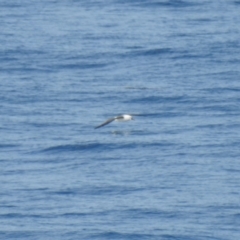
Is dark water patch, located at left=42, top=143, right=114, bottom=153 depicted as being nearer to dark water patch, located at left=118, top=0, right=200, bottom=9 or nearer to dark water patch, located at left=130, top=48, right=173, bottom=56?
dark water patch, located at left=130, top=48, right=173, bottom=56

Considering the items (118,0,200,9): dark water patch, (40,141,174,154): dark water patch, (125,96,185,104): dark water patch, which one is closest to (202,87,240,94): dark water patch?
(125,96,185,104): dark water patch

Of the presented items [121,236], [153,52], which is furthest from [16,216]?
[153,52]

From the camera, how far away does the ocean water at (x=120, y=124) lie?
57531 millimetres

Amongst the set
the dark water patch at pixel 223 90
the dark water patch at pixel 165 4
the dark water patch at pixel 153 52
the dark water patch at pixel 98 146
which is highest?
the dark water patch at pixel 98 146

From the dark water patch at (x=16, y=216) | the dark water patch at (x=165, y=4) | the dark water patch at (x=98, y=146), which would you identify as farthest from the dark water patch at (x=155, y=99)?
the dark water patch at (x=165, y=4)

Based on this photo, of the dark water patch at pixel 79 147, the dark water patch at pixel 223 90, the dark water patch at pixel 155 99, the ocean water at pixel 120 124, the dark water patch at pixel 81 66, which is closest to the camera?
the ocean water at pixel 120 124

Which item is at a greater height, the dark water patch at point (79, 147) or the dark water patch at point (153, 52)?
the dark water patch at point (79, 147)

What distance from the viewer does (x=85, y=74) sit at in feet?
247

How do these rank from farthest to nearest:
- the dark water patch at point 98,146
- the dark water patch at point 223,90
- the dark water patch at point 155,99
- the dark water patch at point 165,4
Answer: the dark water patch at point 165,4 < the dark water patch at point 223,90 < the dark water patch at point 155,99 < the dark water patch at point 98,146

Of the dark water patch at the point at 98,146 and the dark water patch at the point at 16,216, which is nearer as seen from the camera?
the dark water patch at the point at 16,216

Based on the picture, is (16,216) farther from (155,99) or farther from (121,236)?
(155,99)

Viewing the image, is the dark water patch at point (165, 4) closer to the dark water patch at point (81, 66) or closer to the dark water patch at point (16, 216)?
→ the dark water patch at point (81, 66)

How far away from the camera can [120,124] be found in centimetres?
7031

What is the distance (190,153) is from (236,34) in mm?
17496
